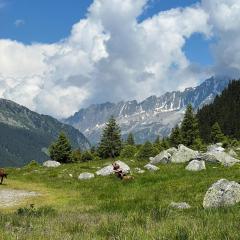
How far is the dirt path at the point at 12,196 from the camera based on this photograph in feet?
94.1

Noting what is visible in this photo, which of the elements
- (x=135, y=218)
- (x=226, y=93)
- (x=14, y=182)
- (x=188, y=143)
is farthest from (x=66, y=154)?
(x=226, y=93)

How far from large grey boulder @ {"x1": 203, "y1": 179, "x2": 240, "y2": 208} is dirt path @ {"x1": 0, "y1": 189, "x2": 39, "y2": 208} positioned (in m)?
12.4

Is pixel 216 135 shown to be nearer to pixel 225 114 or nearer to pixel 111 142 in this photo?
pixel 111 142

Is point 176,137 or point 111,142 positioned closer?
point 111,142

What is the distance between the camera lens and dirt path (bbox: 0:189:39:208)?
1129 inches

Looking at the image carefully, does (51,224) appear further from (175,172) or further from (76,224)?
(175,172)

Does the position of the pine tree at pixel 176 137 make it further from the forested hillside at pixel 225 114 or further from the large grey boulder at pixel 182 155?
the large grey boulder at pixel 182 155

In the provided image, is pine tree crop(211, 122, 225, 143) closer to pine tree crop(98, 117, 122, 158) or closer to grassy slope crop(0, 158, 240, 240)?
pine tree crop(98, 117, 122, 158)

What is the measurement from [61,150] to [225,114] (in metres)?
72.2

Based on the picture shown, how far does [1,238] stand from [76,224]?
3284mm

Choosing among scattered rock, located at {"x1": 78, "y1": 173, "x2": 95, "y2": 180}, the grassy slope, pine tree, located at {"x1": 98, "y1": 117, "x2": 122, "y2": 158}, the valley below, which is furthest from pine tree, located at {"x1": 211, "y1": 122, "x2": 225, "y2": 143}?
scattered rock, located at {"x1": 78, "y1": 173, "x2": 95, "y2": 180}

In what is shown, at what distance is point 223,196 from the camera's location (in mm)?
20094

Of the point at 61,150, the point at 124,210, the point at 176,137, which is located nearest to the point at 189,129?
the point at 176,137

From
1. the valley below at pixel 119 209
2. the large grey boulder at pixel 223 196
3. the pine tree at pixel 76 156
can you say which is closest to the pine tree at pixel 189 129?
the pine tree at pixel 76 156
